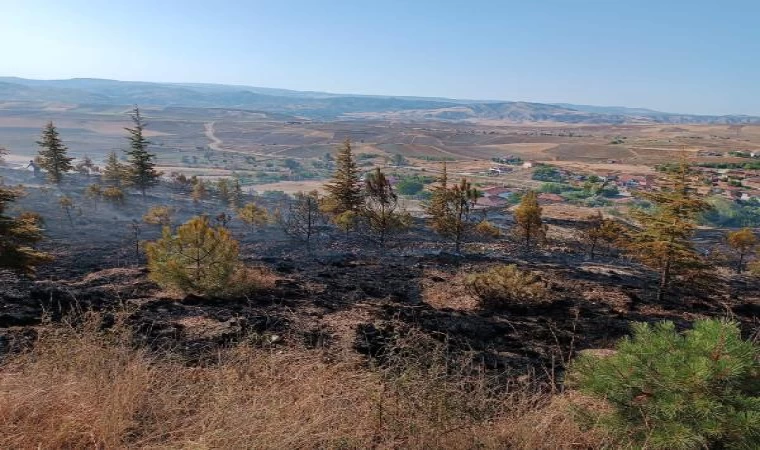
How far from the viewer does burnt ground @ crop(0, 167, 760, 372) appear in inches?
283

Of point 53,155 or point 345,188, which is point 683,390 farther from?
point 53,155

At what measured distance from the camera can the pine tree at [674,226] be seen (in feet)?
40.5

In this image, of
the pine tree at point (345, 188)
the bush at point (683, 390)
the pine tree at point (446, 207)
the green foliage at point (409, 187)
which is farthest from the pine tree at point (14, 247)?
the green foliage at point (409, 187)

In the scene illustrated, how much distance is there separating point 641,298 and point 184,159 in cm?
14408

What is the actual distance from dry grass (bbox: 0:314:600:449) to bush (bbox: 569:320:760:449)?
1.33ft

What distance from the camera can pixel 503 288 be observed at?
37.1 feet

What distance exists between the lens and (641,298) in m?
12.5

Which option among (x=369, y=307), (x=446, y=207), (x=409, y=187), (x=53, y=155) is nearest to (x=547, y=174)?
(x=409, y=187)

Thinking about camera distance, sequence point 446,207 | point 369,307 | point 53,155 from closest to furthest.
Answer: point 369,307, point 446,207, point 53,155

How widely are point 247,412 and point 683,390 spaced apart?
2.78m

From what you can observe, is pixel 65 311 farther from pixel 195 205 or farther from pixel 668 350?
pixel 195 205

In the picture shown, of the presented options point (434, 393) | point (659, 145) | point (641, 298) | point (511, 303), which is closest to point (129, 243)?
point (511, 303)

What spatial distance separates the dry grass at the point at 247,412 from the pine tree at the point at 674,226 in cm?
1062

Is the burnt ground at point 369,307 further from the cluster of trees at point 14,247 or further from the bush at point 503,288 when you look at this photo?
the cluster of trees at point 14,247
